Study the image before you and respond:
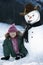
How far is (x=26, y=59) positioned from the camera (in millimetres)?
2895

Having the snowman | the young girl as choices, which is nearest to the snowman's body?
the snowman

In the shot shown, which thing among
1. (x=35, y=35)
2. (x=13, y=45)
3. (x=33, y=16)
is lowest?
(x=13, y=45)

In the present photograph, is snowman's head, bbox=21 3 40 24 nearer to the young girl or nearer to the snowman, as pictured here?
the snowman

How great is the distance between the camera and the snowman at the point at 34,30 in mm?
2949

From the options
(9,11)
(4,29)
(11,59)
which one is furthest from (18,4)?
(11,59)

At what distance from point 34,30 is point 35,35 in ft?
0.19

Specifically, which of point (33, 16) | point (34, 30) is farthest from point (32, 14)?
point (34, 30)

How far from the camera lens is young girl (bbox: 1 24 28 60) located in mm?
2953

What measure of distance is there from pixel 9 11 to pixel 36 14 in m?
1.53

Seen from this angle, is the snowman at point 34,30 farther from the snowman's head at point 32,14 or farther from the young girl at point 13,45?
the young girl at point 13,45

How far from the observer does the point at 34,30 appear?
300 cm

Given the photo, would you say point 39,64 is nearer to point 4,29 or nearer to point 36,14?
point 36,14

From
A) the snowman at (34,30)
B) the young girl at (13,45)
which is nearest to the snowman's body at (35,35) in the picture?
the snowman at (34,30)

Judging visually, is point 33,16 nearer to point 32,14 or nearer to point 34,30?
point 32,14
